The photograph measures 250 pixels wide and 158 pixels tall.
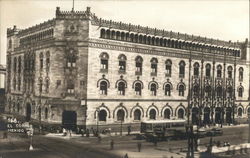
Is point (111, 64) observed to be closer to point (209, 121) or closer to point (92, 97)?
point (92, 97)

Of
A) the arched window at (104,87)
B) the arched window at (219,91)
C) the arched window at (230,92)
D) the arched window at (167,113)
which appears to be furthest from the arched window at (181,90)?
the arched window at (104,87)

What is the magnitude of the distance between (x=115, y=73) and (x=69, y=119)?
332 inches

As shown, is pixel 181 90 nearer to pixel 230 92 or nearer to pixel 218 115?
pixel 218 115

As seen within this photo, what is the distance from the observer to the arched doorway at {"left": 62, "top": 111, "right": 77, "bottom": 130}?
136 ft

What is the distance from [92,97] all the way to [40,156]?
1407 centimetres

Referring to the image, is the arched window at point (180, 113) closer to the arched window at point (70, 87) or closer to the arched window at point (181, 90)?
the arched window at point (181, 90)

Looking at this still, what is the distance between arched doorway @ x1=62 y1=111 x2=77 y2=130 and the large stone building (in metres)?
0.13

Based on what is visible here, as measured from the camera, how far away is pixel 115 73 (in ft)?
142

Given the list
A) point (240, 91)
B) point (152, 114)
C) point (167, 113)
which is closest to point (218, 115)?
point (240, 91)

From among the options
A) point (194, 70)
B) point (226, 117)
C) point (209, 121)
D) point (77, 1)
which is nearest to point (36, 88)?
point (77, 1)

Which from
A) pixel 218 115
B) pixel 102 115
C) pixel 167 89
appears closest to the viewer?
pixel 102 115

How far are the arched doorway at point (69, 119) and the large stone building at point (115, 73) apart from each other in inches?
5.0

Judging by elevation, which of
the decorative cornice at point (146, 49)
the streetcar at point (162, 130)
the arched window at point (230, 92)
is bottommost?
the streetcar at point (162, 130)

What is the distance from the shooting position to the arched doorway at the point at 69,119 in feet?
136
